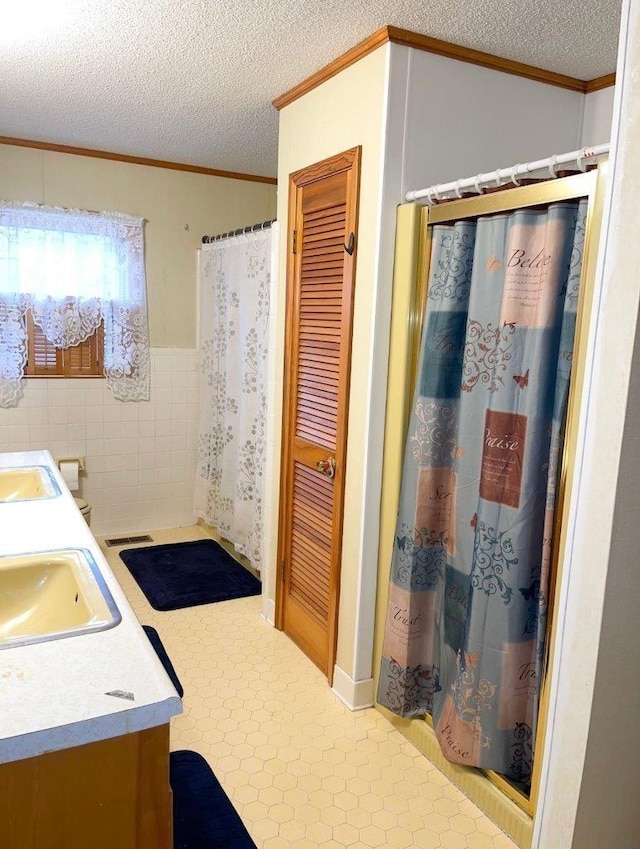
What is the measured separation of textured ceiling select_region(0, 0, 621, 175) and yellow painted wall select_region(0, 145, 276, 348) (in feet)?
1.66

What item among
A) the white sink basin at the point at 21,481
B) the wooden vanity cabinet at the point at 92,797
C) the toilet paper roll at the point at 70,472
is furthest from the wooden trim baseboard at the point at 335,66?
the toilet paper roll at the point at 70,472

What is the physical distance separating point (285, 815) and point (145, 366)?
2660mm

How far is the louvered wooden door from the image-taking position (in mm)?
2301

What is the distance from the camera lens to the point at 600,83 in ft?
7.62

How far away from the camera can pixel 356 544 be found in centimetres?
229

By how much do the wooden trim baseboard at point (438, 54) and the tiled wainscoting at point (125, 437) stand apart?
199 cm

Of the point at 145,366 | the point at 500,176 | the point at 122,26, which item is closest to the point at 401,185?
the point at 500,176

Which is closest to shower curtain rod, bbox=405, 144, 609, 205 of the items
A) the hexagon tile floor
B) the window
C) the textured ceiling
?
the textured ceiling

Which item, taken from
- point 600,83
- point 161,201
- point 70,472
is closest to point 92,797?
point 600,83

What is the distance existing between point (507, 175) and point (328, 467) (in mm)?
1170

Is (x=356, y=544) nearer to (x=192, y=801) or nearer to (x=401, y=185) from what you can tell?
(x=192, y=801)

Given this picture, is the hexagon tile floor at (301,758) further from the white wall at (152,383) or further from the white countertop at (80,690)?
the white wall at (152,383)

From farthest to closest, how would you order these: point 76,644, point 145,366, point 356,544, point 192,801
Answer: point 145,366, point 356,544, point 192,801, point 76,644

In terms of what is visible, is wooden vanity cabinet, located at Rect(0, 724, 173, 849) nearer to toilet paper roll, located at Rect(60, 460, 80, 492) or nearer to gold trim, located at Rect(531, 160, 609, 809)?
gold trim, located at Rect(531, 160, 609, 809)
